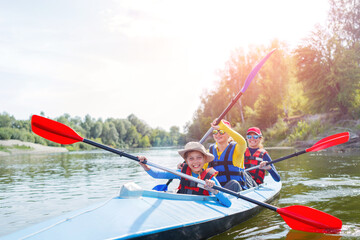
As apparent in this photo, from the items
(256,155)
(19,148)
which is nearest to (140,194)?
(256,155)

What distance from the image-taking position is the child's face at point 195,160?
387cm

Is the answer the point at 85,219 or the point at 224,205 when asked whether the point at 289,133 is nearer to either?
the point at 224,205

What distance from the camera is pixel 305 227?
3.94 meters

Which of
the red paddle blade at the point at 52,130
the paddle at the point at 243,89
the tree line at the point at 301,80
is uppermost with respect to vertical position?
the tree line at the point at 301,80

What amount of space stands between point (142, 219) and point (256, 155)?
3.51 meters

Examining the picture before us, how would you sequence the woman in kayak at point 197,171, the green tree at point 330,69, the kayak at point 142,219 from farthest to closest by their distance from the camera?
the green tree at point 330,69, the woman in kayak at point 197,171, the kayak at point 142,219

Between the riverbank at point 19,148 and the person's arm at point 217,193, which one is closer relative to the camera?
the person's arm at point 217,193

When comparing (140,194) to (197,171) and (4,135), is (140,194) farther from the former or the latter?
(4,135)

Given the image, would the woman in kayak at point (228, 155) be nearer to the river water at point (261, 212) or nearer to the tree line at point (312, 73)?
the river water at point (261, 212)

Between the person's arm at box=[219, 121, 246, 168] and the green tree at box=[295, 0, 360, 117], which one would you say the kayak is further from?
the green tree at box=[295, 0, 360, 117]

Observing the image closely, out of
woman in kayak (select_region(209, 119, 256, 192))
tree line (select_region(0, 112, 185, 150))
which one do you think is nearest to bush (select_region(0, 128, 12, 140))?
tree line (select_region(0, 112, 185, 150))

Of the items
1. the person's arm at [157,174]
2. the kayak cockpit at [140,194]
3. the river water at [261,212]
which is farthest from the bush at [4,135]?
the kayak cockpit at [140,194]

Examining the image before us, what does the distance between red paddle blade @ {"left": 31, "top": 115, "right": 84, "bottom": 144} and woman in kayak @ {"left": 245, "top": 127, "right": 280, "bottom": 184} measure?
309cm

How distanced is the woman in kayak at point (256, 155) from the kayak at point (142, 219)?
1.89m
